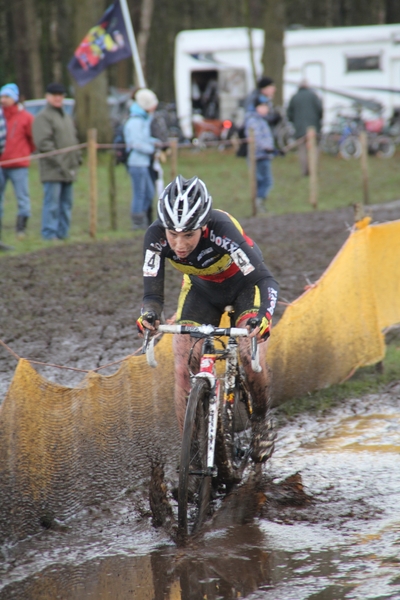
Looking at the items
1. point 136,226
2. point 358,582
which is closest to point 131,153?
point 136,226

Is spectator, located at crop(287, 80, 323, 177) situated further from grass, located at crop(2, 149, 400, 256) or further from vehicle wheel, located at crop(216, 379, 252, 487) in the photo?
vehicle wheel, located at crop(216, 379, 252, 487)

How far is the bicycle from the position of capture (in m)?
4.57

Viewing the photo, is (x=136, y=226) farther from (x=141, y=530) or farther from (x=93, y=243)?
(x=141, y=530)

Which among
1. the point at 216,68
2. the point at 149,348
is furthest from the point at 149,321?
the point at 216,68

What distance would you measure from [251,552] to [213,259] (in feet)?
5.71

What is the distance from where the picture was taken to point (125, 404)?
5.54 metres

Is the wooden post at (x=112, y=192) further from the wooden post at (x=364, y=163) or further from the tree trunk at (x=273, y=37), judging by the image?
the tree trunk at (x=273, y=37)

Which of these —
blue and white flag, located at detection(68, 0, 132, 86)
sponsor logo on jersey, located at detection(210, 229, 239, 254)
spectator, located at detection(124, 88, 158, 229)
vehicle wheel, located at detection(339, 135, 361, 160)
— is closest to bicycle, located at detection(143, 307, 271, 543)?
sponsor logo on jersey, located at detection(210, 229, 239, 254)

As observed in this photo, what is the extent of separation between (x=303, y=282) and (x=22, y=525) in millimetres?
6494

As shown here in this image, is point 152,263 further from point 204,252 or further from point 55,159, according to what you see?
point 55,159

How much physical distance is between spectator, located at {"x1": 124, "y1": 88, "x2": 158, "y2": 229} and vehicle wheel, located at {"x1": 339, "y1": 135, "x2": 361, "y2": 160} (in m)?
14.4

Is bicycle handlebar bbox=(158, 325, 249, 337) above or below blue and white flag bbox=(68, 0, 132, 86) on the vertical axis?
below

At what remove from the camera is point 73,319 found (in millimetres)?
9273

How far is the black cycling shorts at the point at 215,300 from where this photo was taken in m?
5.40
